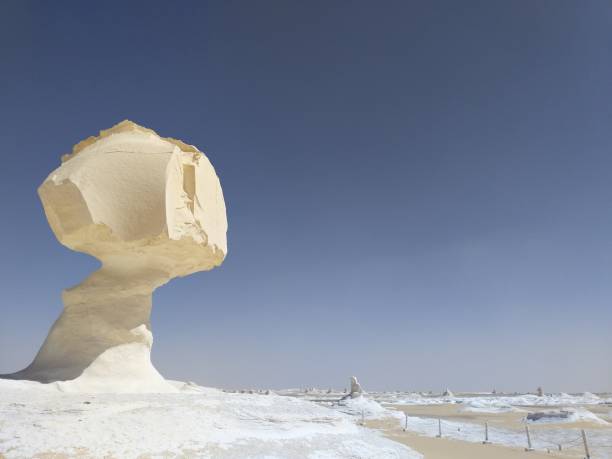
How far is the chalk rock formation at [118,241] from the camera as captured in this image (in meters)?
10.4

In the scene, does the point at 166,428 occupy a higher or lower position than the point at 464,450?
higher

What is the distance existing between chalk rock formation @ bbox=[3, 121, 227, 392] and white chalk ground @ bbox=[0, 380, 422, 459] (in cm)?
150

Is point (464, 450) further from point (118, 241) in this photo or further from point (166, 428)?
Answer: point (118, 241)

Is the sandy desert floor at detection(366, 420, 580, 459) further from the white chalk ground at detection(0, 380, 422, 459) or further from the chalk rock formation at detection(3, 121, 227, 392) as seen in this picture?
the chalk rock formation at detection(3, 121, 227, 392)

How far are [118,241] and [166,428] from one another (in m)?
4.95

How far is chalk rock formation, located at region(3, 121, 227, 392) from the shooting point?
1038 cm

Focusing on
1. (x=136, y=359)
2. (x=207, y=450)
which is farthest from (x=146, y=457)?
(x=136, y=359)

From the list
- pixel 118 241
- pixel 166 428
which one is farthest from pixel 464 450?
pixel 118 241

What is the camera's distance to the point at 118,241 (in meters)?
10.6

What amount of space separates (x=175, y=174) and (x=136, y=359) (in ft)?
14.9

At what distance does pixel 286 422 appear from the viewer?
8.82 metres

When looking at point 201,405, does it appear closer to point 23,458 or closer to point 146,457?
point 146,457

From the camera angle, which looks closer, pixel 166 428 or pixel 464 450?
pixel 166 428

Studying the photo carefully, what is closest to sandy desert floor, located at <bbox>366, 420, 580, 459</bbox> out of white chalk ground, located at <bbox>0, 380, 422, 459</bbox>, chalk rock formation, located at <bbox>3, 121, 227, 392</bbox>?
white chalk ground, located at <bbox>0, 380, 422, 459</bbox>
